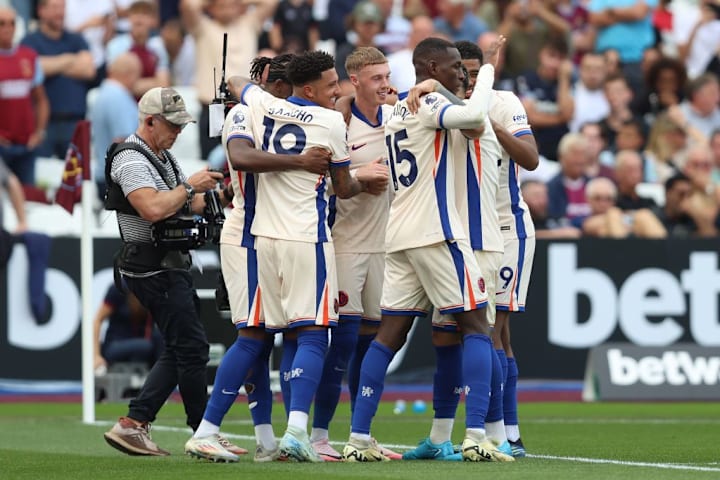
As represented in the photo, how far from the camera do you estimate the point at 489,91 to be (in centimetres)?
892

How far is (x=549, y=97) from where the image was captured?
20.1 metres

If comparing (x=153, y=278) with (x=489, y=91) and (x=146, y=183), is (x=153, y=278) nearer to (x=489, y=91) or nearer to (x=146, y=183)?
(x=146, y=183)

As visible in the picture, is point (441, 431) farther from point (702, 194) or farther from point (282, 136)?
point (702, 194)

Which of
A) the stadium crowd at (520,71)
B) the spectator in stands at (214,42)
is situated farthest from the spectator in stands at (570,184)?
the spectator in stands at (214,42)

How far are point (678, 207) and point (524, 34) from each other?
3808 millimetres

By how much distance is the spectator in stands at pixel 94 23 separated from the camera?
1956 centimetres

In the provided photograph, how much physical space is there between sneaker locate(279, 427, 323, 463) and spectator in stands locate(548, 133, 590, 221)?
9504 mm

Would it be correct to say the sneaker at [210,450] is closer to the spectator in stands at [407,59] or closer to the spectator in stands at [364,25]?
the spectator in stands at [407,59]

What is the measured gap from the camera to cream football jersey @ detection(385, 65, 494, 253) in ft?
29.8

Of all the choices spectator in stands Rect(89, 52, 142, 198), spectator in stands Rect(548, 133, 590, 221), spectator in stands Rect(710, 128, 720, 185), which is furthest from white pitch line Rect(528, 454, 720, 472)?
spectator in stands Rect(710, 128, 720, 185)

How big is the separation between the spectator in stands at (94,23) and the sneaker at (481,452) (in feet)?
37.4

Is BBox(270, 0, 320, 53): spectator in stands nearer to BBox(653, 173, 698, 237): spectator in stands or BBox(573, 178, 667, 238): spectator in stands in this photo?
BBox(573, 178, 667, 238): spectator in stands

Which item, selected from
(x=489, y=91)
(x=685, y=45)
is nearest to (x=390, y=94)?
(x=489, y=91)

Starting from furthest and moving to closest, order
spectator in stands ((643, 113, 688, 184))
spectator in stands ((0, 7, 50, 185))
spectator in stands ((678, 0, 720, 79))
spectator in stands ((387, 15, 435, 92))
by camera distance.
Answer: spectator in stands ((678, 0, 720, 79)) → spectator in stands ((643, 113, 688, 184)) → spectator in stands ((387, 15, 435, 92)) → spectator in stands ((0, 7, 50, 185))
